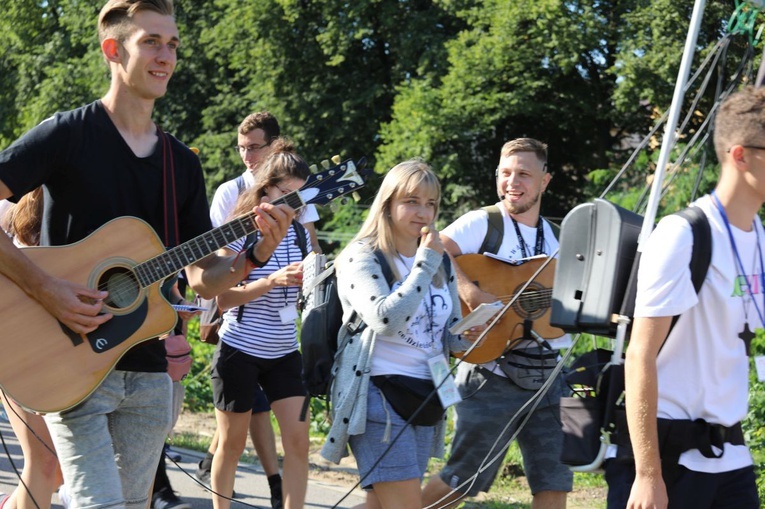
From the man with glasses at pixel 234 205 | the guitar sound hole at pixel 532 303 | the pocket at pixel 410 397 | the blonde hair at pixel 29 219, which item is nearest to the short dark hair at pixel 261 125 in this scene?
the man with glasses at pixel 234 205

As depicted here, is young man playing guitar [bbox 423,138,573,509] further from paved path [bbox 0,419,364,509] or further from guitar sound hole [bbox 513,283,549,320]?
paved path [bbox 0,419,364,509]

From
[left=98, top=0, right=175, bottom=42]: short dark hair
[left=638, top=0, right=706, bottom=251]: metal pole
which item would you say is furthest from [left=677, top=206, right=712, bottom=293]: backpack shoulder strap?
[left=98, top=0, right=175, bottom=42]: short dark hair

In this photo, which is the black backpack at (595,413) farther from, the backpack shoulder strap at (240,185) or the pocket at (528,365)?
the backpack shoulder strap at (240,185)

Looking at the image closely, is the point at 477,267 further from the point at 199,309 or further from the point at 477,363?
the point at 199,309

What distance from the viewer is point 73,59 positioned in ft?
107

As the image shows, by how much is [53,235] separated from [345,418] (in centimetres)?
145

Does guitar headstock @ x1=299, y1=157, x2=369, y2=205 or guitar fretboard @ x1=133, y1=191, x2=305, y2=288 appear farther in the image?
guitar headstock @ x1=299, y1=157, x2=369, y2=205

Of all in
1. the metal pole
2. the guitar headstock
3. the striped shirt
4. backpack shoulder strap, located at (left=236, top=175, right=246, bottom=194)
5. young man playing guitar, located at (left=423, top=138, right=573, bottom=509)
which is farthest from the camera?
backpack shoulder strap, located at (left=236, top=175, right=246, bottom=194)

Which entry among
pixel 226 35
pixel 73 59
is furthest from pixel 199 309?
pixel 73 59

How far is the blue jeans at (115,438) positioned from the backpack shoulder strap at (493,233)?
215 cm

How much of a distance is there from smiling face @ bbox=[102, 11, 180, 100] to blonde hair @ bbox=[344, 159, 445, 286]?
1263 mm

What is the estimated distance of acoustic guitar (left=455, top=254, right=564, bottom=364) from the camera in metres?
5.34

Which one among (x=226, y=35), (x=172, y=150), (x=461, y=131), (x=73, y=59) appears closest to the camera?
(x=172, y=150)

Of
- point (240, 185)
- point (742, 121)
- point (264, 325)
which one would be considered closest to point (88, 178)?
point (742, 121)
